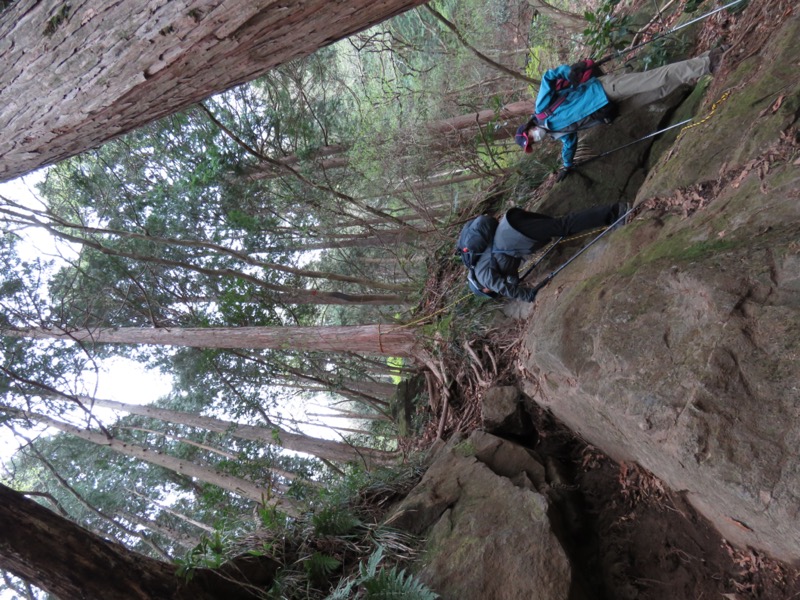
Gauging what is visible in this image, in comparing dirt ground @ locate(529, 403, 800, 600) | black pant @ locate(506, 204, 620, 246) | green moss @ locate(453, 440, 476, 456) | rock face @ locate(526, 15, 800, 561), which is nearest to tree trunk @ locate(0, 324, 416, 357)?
green moss @ locate(453, 440, 476, 456)

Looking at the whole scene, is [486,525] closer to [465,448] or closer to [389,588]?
[389,588]

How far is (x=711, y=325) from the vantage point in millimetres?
3242

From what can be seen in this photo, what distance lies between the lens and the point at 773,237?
3.23 m

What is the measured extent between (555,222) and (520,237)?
44cm

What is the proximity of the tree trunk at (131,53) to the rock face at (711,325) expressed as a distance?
267cm

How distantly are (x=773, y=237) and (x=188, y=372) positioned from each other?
11.2 m

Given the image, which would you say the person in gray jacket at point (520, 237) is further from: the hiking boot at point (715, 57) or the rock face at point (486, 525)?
the hiking boot at point (715, 57)

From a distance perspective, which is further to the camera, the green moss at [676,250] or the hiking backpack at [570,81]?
the hiking backpack at [570,81]

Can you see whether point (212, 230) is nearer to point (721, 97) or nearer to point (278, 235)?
point (278, 235)

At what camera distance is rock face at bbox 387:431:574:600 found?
381cm

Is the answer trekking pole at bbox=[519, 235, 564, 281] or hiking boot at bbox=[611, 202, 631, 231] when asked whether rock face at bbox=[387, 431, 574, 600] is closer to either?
trekking pole at bbox=[519, 235, 564, 281]

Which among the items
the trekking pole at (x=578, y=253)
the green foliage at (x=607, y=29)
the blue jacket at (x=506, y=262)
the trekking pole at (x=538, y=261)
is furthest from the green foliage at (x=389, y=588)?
the green foliage at (x=607, y=29)

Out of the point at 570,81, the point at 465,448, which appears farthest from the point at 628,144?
the point at 465,448

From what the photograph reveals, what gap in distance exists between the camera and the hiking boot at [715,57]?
17.8ft
